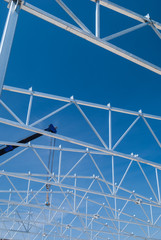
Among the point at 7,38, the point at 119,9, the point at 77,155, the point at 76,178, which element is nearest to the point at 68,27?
the point at 119,9

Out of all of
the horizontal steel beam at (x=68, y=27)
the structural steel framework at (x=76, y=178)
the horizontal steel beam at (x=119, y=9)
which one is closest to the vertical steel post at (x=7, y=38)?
the structural steel framework at (x=76, y=178)

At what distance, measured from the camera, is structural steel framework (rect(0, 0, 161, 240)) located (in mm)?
11422

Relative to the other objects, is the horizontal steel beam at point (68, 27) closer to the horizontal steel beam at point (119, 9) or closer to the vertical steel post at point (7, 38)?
the vertical steel post at point (7, 38)

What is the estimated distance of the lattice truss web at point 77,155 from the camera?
41.7ft

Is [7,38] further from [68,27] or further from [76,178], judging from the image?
[76,178]

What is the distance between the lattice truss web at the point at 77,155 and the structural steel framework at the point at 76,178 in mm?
48

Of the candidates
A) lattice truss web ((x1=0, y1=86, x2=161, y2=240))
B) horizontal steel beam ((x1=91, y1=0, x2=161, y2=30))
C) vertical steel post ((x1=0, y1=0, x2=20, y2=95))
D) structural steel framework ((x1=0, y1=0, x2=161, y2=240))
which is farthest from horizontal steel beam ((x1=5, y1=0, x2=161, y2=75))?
lattice truss web ((x1=0, y1=86, x2=161, y2=240))

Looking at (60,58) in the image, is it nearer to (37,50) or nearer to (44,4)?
(37,50)

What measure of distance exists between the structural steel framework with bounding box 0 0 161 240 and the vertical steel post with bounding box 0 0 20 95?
0.02 m

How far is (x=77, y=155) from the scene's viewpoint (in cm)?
2244

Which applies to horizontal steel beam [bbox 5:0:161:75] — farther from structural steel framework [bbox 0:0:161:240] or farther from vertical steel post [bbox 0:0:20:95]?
vertical steel post [bbox 0:0:20:95]

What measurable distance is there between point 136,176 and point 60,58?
1714cm

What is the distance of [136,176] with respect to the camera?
1069 inches

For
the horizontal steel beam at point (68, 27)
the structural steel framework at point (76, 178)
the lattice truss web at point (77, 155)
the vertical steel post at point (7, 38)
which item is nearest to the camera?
the vertical steel post at point (7, 38)
